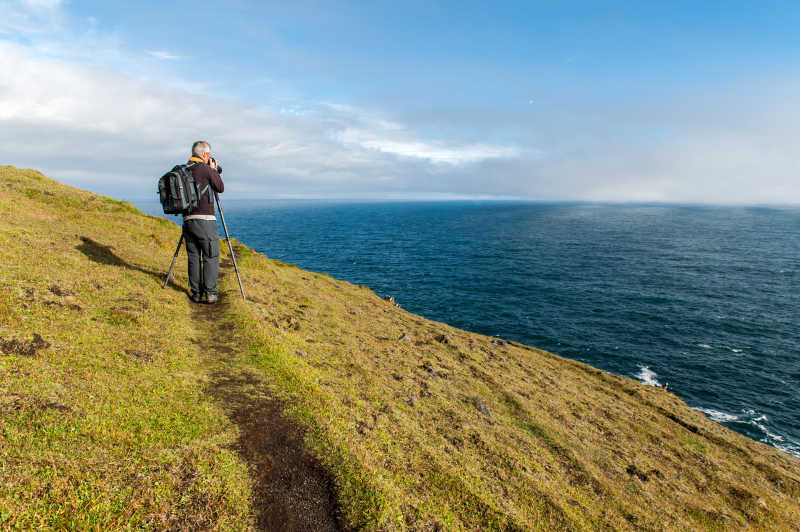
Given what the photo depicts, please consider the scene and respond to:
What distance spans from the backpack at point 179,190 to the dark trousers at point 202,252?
717 mm

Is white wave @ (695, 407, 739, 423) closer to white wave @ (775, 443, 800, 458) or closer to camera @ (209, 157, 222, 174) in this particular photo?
white wave @ (775, 443, 800, 458)

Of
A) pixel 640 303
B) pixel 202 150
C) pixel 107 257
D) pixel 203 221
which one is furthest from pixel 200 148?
pixel 640 303

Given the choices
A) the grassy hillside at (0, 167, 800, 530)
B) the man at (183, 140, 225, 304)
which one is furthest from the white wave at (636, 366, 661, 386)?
the man at (183, 140, 225, 304)

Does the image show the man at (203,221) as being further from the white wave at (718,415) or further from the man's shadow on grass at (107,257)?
the white wave at (718,415)

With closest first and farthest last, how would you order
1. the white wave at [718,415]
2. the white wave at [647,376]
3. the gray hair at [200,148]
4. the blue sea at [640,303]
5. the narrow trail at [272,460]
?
the narrow trail at [272,460] → the gray hair at [200,148] → the white wave at [718,415] → the white wave at [647,376] → the blue sea at [640,303]

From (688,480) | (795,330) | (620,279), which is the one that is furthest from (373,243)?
(688,480)

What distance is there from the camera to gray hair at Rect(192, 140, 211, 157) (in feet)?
39.2

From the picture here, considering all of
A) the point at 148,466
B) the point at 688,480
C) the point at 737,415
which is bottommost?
the point at 737,415

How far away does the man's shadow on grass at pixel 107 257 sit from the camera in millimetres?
14102

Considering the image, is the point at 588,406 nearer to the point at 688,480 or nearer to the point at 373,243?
the point at 688,480

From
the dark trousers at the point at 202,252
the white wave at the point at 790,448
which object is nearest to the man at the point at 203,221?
the dark trousers at the point at 202,252

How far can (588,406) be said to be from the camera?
60.7 feet

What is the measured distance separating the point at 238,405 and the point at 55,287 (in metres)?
7.51

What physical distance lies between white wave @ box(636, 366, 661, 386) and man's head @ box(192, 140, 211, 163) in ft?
133
